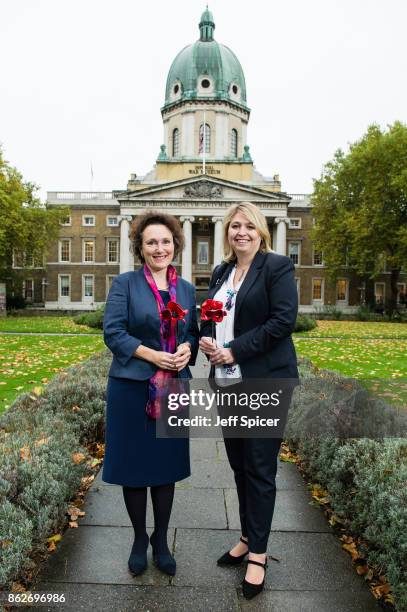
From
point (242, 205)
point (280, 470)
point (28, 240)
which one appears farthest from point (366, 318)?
point (242, 205)

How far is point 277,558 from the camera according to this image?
354 centimetres

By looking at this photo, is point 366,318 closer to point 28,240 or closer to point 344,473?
point 28,240

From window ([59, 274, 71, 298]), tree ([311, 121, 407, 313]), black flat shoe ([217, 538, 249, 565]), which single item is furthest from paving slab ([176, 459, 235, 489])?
Answer: window ([59, 274, 71, 298])

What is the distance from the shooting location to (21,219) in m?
30.6

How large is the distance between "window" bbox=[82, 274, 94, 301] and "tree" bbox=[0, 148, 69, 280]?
41.3ft

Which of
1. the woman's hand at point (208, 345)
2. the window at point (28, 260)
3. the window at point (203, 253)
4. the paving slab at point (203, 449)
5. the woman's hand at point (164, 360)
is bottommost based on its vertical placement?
the paving slab at point (203, 449)

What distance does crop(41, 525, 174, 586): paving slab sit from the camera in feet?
10.6

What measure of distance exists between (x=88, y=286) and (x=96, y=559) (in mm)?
51154

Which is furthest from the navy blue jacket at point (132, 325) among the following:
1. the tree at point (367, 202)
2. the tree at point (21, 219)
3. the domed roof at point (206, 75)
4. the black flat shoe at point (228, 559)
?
the domed roof at point (206, 75)

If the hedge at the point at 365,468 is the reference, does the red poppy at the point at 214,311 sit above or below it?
above

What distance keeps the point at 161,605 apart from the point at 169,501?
0.64m

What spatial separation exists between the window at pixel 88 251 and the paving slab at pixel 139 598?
169 ft

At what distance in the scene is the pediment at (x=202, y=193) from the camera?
4769 cm

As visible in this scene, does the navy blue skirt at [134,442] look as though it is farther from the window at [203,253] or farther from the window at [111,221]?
the window at [111,221]
